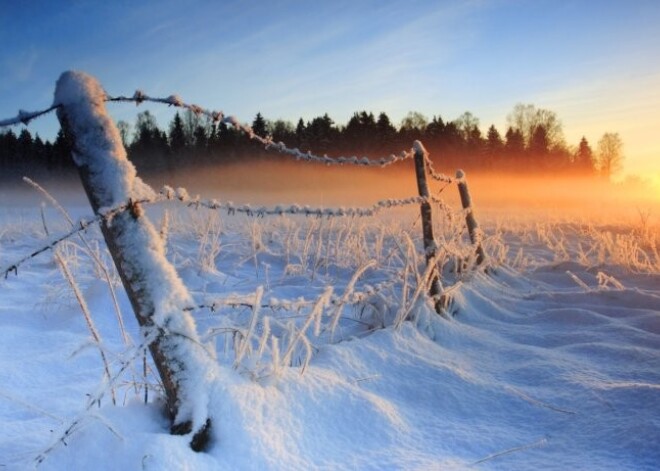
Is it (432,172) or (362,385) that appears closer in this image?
(362,385)

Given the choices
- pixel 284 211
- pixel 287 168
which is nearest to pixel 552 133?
pixel 287 168

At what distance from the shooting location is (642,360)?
2.43 metres

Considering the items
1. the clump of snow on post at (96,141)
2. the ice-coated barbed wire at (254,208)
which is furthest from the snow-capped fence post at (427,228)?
the clump of snow on post at (96,141)

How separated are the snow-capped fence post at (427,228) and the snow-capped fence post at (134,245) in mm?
1986

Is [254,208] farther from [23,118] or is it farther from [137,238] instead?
[23,118]

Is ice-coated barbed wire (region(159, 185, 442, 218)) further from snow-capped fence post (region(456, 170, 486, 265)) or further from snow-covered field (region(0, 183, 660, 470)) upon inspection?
snow-capped fence post (region(456, 170, 486, 265))

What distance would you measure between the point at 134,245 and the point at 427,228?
234 cm

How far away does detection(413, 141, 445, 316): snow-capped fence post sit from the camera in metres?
3.20

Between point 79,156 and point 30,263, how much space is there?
462cm

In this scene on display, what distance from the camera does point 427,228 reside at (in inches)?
133

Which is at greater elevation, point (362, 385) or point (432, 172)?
point (432, 172)

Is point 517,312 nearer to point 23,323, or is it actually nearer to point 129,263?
point 129,263

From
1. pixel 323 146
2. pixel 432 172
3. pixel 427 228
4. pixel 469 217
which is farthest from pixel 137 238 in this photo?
pixel 323 146

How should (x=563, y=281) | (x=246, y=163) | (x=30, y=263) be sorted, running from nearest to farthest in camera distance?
(x=563, y=281), (x=30, y=263), (x=246, y=163)
